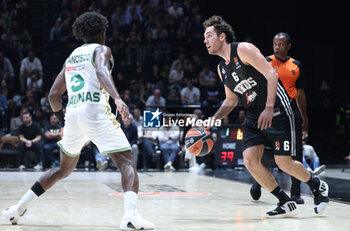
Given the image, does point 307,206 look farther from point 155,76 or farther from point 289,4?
point 289,4

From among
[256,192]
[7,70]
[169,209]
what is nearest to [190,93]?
[7,70]

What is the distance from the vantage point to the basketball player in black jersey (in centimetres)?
489

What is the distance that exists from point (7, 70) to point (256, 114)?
35.3 feet

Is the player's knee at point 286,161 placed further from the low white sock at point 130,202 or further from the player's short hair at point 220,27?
the low white sock at point 130,202

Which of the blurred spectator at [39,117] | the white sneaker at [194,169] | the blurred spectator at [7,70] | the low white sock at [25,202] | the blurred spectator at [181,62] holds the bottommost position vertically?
the white sneaker at [194,169]

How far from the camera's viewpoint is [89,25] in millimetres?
4340

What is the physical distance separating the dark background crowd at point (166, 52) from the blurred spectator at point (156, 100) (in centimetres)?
3

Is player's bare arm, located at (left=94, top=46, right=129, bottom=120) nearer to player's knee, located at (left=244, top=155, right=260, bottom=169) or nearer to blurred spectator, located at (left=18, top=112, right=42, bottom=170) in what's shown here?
player's knee, located at (left=244, top=155, right=260, bottom=169)

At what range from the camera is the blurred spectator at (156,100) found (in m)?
Answer: 13.3

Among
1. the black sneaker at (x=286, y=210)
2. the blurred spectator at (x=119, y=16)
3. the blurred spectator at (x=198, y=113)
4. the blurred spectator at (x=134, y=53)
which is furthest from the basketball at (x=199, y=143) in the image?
the blurred spectator at (x=119, y=16)

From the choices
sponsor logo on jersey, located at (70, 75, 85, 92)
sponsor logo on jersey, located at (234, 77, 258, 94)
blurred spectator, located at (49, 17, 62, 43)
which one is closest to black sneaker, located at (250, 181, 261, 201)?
sponsor logo on jersey, located at (234, 77, 258, 94)

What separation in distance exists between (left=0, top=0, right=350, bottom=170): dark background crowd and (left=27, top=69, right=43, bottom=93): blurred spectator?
0.03 m

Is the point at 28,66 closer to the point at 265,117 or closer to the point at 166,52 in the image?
the point at 166,52

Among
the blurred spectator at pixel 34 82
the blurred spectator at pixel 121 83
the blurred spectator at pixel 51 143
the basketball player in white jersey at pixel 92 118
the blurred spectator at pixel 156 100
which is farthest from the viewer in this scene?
the blurred spectator at pixel 121 83
